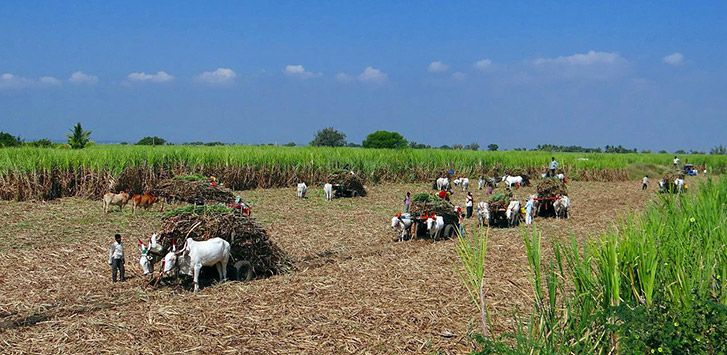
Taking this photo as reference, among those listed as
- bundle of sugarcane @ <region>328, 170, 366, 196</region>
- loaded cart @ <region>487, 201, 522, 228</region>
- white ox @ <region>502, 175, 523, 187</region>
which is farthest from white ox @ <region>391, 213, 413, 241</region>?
white ox @ <region>502, 175, 523, 187</region>

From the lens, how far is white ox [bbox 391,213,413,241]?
13.5 m

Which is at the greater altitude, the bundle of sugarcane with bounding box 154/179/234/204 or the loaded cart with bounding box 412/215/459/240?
the bundle of sugarcane with bounding box 154/179/234/204

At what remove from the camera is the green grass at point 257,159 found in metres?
20.1

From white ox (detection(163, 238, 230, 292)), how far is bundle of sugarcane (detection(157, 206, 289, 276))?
0.33 meters

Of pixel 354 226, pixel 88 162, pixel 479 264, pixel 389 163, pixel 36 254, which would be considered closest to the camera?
pixel 479 264

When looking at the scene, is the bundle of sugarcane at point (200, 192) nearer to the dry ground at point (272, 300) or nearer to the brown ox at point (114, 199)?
the brown ox at point (114, 199)

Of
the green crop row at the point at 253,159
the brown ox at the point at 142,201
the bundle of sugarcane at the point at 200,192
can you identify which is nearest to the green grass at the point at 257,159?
the green crop row at the point at 253,159

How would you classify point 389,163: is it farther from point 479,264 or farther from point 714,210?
point 479,264

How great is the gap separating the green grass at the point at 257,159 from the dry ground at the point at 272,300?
20.0 ft

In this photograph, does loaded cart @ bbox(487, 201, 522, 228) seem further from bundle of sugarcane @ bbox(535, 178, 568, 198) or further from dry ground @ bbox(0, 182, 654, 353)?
bundle of sugarcane @ bbox(535, 178, 568, 198)

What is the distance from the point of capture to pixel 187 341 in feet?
21.9

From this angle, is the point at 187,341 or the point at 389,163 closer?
the point at 187,341

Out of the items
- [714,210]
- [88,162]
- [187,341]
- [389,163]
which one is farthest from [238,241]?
[389,163]

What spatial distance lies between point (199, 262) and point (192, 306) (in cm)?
91
